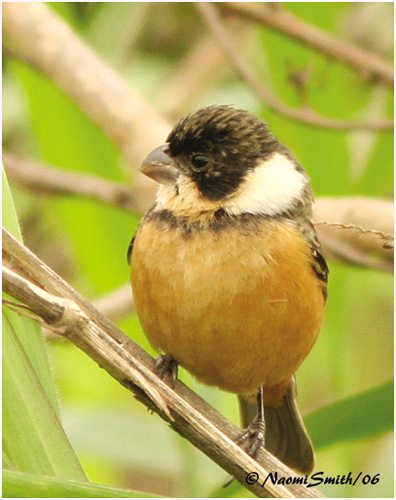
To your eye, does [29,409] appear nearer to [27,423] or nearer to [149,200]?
[27,423]

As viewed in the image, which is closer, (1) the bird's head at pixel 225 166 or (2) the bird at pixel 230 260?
(2) the bird at pixel 230 260

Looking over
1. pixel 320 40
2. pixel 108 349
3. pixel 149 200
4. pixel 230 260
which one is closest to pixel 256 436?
pixel 230 260

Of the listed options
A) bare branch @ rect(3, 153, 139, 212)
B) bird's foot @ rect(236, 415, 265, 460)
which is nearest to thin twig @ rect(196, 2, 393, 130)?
bare branch @ rect(3, 153, 139, 212)

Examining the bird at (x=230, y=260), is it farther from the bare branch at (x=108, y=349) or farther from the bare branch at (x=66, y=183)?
the bare branch at (x=66, y=183)

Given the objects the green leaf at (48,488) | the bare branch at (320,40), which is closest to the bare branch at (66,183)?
the bare branch at (320,40)

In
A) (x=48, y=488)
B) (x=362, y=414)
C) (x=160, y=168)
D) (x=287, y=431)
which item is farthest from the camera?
(x=287, y=431)

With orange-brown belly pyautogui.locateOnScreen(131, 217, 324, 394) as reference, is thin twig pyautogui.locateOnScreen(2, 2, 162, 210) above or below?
above

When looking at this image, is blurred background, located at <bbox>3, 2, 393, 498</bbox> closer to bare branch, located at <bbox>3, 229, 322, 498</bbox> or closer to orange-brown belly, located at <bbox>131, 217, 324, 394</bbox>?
orange-brown belly, located at <bbox>131, 217, 324, 394</bbox>
